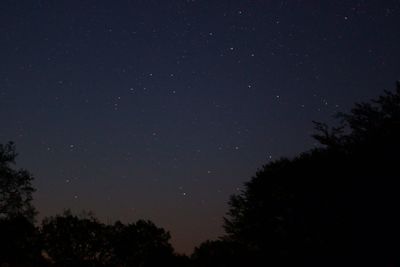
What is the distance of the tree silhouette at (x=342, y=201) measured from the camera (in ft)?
104

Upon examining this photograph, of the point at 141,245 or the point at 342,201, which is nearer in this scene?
the point at 342,201

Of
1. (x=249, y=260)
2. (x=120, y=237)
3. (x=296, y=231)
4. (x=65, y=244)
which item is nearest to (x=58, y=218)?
(x=65, y=244)

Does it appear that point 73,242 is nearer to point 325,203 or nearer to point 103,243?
point 103,243

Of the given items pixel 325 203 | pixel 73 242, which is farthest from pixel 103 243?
pixel 325 203

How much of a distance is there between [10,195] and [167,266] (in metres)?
45.9

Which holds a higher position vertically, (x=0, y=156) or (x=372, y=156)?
(x=0, y=156)

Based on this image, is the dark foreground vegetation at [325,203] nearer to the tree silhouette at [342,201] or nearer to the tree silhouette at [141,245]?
the tree silhouette at [342,201]

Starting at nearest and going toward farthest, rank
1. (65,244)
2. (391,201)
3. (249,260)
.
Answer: (391,201) → (249,260) → (65,244)

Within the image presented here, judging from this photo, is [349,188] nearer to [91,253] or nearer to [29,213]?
[29,213]

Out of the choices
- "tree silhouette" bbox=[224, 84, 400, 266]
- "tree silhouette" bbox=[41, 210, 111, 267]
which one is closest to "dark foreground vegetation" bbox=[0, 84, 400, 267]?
"tree silhouette" bbox=[224, 84, 400, 266]

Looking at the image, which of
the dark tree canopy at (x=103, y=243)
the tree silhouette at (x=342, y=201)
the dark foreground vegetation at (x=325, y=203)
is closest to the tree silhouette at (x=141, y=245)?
the dark tree canopy at (x=103, y=243)

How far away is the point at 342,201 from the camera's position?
33.3 m

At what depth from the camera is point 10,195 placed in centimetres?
3472

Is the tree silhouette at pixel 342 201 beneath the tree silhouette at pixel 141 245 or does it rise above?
beneath
